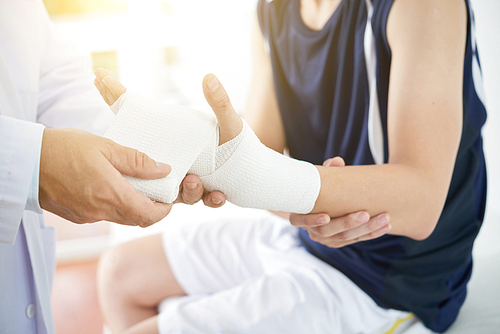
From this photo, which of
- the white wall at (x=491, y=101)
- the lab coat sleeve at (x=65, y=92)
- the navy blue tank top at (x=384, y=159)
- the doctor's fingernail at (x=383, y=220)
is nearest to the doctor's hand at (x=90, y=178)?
the lab coat sleeve at (x=65, y=92)

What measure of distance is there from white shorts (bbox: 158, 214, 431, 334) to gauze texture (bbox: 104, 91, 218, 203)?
1.20 feet

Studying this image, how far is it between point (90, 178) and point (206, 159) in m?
0.20

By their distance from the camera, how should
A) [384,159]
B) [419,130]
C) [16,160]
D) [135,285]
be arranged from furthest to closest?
1. [135,285]
2. [384,159]
3. [419,130]
4. [16,160]

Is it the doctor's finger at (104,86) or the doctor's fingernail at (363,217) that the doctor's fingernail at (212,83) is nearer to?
the doctor's finger at (104,86)

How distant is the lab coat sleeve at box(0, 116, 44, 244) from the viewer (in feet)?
1.50

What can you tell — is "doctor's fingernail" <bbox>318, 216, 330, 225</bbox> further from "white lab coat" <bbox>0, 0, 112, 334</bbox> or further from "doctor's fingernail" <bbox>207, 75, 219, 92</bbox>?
"white lab coat" <bbox>0, 0, 112, 334</bbox>

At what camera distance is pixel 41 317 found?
698 millimetres

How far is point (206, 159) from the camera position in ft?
1.96

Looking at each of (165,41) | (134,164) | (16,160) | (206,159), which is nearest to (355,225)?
(206,159)

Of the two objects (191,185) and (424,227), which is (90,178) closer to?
(191,185)

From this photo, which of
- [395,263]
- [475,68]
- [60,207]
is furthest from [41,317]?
[475,68]

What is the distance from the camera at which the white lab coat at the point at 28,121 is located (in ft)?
1.52

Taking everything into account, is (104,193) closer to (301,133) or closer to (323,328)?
(323,328)

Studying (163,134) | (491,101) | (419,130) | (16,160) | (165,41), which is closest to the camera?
(16,160)
